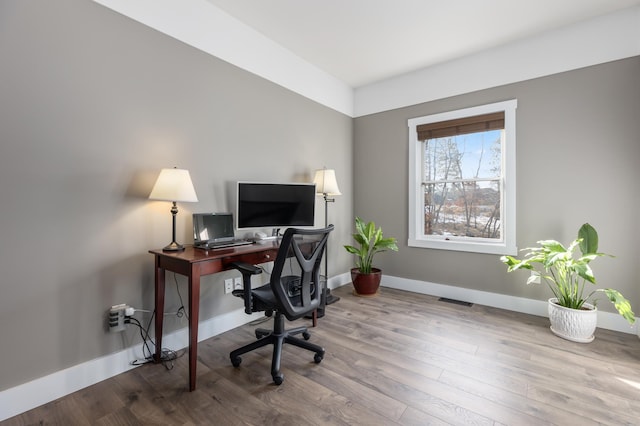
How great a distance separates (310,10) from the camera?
8.07 feet

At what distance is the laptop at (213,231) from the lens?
86.5 inches

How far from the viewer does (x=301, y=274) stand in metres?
1.90

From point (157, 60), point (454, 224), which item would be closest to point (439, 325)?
point (454, 224)

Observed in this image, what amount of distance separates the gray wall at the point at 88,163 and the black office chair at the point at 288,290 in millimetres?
722

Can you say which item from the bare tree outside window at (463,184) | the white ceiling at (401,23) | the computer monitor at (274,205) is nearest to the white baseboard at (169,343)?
the bare tree outside window at (463,184)

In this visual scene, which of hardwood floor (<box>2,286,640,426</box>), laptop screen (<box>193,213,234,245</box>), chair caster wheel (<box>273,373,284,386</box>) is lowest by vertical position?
hardwood floor (<box>2,286,640,426</box>)

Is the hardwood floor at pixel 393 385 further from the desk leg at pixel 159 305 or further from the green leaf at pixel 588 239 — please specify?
the green leaf at pixel 588 239

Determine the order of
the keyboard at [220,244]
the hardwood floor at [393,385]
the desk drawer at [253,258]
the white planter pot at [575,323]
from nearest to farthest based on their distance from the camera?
the hardwood floor at [393,385]
the desk drawer at [253,258]
the keyboard at [220,244]
the white planter pot at [575,323]

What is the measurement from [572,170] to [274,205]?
284cm

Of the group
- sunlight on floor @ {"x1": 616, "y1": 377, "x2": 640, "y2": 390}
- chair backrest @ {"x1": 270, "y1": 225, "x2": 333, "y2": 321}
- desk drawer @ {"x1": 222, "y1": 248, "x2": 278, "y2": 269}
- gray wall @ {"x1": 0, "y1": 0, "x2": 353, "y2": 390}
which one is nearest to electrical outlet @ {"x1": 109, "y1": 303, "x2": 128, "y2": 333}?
gray wall @ {"x1": 0, "y1": 0, "x2": 353, "y2": 390}

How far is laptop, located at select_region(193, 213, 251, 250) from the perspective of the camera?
220cm

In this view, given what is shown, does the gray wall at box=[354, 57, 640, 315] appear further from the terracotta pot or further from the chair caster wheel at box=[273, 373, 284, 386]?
the chair caster wheel at box=[273, 373, 284, 386]

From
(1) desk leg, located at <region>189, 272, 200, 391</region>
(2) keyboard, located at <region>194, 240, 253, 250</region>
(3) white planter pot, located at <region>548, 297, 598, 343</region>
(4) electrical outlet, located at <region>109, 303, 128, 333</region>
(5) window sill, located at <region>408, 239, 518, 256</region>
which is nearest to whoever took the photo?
(1) desk leg, located at <region>189, 272, 200, 391</region>

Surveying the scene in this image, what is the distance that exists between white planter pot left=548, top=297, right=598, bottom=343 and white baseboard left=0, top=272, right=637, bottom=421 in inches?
17.1
